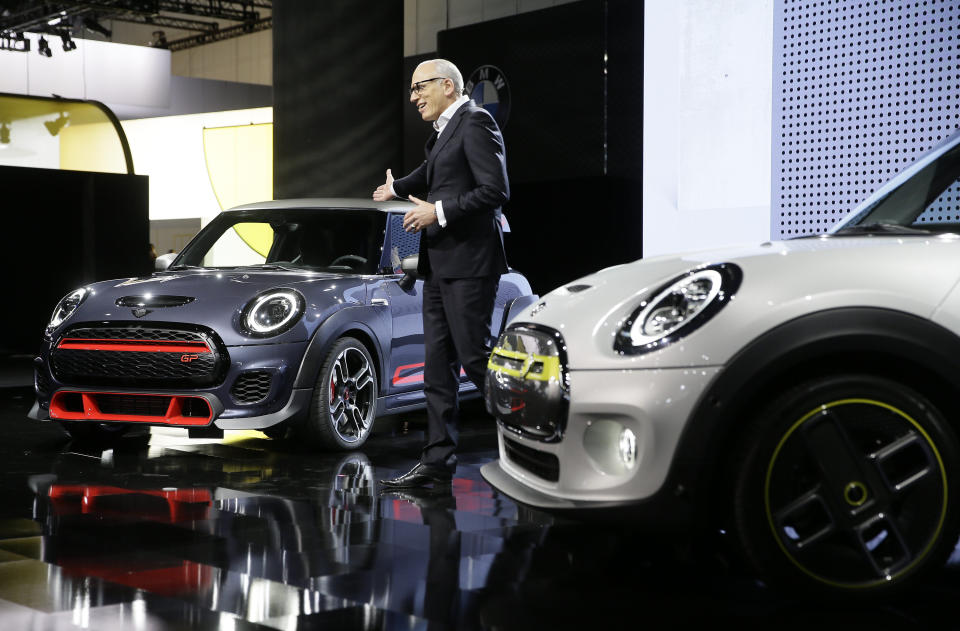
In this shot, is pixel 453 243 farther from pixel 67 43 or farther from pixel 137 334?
pixel 67 43

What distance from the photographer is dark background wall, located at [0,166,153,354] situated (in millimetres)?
11273

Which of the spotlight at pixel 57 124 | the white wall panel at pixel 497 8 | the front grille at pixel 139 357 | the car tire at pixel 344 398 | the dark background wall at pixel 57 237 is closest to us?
the front grille at pixel 139 357

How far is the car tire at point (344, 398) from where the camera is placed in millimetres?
5781

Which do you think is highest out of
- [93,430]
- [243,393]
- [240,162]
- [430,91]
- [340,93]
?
[340,93]

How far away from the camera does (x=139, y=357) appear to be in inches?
220

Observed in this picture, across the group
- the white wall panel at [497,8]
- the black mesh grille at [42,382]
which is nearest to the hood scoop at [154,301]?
the black mesh grille at [42,382]

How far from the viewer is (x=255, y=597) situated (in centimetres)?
312

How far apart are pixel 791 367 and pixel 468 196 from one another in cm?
198

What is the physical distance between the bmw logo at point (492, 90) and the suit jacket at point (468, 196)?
259 inches

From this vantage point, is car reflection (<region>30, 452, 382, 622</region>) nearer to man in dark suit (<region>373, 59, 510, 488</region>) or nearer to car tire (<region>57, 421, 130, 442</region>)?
man in dark suit (<region>373, 59, 510, 488</region>)

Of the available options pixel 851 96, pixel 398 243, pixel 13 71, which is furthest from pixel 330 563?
pixel 13 71

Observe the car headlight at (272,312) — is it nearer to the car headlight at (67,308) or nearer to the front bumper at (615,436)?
the car headlight at (67,308)

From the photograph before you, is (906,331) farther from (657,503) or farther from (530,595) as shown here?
(530,595)

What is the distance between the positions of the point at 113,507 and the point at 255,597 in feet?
5.12
